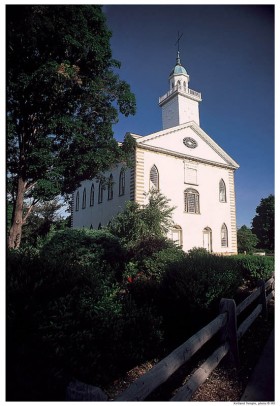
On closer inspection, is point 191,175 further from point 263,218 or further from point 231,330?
point 263,218

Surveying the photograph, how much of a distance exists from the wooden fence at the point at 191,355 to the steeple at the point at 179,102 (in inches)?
946

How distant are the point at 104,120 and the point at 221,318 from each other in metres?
10.5

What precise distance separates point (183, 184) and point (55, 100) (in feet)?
50.5

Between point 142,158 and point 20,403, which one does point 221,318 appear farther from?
point 142,158

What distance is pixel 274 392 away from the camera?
305 centimetres

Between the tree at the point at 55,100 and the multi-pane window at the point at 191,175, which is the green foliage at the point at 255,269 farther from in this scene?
the multi-pane window at the point at 191,175

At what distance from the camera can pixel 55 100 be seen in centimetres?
671

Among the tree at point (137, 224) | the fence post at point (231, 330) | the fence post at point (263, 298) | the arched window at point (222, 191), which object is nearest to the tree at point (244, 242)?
the arched window at point (222, 191)

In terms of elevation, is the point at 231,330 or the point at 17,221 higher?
the point at 17,221

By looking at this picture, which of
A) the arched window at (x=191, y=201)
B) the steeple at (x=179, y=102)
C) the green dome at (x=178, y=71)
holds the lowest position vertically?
the arched window at (x=191, y=201)

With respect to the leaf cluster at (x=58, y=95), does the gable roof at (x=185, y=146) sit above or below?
above

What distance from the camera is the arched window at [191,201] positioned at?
68.8 ft

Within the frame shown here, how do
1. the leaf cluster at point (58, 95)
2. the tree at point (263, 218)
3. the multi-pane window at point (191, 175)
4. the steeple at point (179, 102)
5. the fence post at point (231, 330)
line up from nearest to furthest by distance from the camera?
the leaf cluster at point (58, 95), the fence post at point (231, 330), the multi-pane window at point (191, 175), the steeple at point (179, 102), the tree at point (263, 218)

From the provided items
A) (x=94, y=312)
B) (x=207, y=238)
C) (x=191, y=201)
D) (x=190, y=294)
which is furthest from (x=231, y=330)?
(x=207, y=238)
